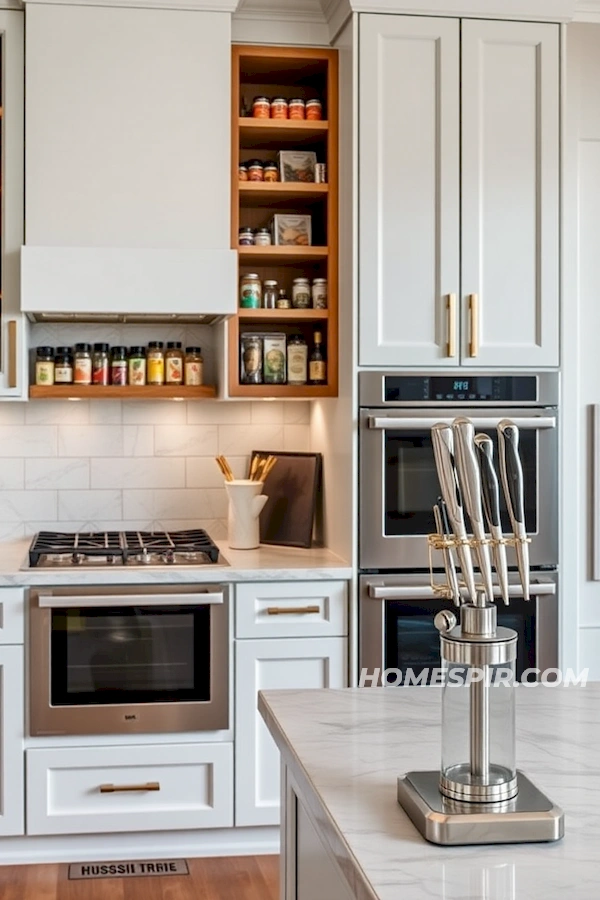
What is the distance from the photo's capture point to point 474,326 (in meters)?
3.60

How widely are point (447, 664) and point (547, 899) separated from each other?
1.08 ft

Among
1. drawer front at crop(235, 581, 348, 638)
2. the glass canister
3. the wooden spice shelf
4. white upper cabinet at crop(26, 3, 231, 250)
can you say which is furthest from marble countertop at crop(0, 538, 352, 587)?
the glass canister

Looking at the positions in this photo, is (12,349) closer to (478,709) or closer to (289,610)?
(289,610)

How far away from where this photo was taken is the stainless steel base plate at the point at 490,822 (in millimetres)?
1229

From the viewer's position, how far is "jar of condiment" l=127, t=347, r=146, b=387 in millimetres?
3895

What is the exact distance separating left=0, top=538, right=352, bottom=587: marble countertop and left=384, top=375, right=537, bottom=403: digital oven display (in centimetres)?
58

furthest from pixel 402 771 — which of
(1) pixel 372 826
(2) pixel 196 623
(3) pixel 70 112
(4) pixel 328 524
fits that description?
(3) pixel 70 112

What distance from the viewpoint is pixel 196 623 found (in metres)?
3.52

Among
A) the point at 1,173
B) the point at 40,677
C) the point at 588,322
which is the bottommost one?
the point at 40,677

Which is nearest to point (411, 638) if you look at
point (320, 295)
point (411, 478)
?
point (411, 478)

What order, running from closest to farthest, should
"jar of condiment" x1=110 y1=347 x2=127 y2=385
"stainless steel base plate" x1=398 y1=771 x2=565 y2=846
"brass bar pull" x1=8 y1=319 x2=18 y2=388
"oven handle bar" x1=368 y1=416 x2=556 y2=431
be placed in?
1. "stainless steel base plate" x1=398 y1=771 x2=565 y2=846
2. "oven handle bar" x1=368 y1=416 x2=556 y2=431
3. "brass bar pull" x1=8 y1=319 x2=18 y2=388
4. "jar of condiment" x1=110 y1=347 x2=127 y2=385

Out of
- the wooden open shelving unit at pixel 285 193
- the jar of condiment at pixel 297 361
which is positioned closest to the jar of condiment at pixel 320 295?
the wooden open shelving unit at pixel 285 193

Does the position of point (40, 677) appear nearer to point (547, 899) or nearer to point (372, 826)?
point (372, 826)

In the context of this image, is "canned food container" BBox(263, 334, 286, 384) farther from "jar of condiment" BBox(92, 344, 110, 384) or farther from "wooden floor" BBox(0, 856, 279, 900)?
"wooden floor" BBox(0, 856, 279, 900)
